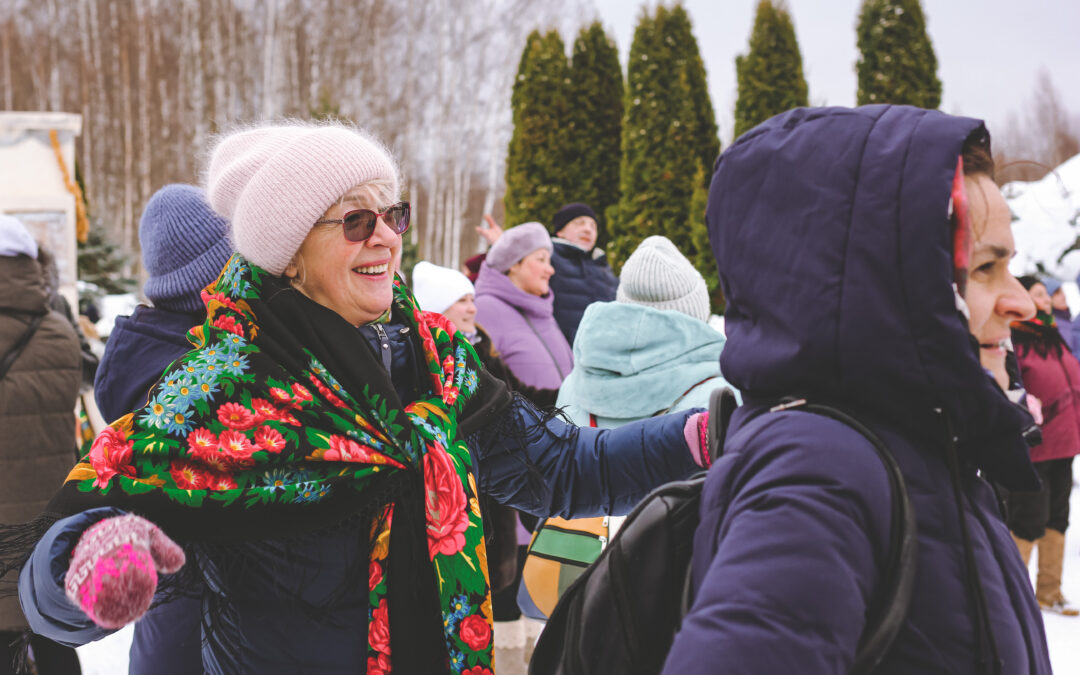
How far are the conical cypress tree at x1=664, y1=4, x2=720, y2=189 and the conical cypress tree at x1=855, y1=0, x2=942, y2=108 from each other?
250 cm

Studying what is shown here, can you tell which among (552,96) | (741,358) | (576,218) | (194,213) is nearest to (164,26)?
(552,96)

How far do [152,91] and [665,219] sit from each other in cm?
1954

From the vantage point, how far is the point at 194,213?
2812mm

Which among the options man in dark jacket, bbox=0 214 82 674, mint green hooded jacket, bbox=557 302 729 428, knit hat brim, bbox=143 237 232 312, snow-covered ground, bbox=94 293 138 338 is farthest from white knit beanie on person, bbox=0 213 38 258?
snow-covered ground, bbox=94 293 138 338

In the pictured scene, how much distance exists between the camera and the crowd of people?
1.06m

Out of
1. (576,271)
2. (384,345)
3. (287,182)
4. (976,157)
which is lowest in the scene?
(576,271)

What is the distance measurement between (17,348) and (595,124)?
13.0 meters

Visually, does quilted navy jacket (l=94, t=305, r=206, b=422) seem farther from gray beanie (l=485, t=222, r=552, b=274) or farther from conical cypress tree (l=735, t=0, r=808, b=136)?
conical cypress tree (l=735, t=0, r=808, b=136)

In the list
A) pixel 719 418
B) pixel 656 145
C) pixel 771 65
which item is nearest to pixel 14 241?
pixel 719 418

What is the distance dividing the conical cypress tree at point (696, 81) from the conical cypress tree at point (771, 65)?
0.56 meters

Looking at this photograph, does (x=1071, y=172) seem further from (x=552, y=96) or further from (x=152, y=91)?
(x=152, y=91)

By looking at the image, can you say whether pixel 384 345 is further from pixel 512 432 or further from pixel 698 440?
pixel 698 440

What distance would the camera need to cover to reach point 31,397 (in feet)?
11.8

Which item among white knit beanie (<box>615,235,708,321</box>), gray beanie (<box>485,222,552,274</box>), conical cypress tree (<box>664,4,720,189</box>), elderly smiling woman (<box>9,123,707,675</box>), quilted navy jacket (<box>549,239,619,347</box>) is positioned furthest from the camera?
conical cypress tree (<box>664,4,720,189</box>)
